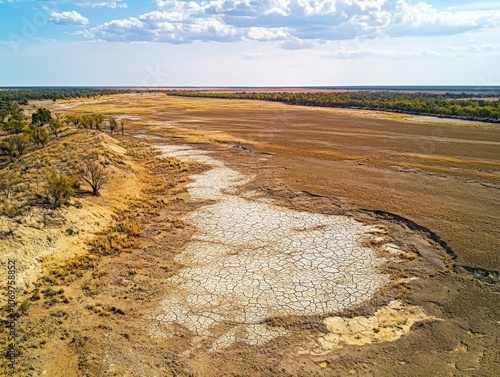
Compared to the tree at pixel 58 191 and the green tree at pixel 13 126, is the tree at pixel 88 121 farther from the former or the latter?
the tree at pixel 58 191

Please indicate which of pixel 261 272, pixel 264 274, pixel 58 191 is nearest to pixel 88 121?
pixel 58 191

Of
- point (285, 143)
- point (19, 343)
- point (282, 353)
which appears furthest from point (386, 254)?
point (285, 143)

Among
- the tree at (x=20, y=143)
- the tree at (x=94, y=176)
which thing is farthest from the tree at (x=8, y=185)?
the tree at (x=20, y=143)

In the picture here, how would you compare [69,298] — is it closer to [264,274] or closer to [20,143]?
[264,274]

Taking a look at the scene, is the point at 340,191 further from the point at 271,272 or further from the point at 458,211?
the point at 271,272

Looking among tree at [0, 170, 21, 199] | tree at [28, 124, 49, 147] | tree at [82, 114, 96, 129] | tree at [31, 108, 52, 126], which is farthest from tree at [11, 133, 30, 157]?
tree at [31, 108, 52, 126]

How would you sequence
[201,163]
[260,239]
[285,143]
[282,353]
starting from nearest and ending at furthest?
[282,353] → [260,239] → [201,163] → [285,143]
